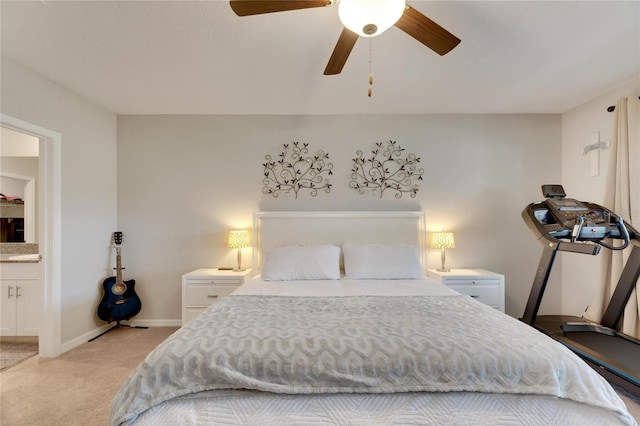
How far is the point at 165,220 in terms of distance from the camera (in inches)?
124

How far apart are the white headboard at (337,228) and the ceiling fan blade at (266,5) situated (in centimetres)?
205

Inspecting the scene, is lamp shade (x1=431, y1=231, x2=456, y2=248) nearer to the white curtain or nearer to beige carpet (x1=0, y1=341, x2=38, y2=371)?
the white curtain

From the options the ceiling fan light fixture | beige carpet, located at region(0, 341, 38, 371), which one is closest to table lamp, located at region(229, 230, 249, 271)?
beige carpet, located at region(0, 341, 38, 371)

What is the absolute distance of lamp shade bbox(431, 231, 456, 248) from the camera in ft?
9.43

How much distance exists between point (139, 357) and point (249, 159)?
7.33 feet

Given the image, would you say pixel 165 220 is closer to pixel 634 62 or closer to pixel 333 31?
pixel 333 31

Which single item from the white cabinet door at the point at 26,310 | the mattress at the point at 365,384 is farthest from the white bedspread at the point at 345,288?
the white cabinet door at the point at 26,310

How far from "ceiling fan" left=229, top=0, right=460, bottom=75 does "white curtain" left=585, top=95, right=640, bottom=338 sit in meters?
2.20

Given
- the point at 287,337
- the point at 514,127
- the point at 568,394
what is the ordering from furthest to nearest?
the point at 514,127
the point at 287,337
the point at 568,394

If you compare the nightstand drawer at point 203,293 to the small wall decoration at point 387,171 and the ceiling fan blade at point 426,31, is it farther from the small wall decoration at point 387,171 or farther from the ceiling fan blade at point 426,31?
the ceiling fan blade at point 426,31

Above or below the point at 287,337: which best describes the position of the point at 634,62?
above

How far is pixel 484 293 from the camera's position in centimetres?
270

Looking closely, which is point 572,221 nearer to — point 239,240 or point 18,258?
point 239,240

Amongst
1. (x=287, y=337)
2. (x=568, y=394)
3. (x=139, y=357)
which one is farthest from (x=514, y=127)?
(x=139, y=357)
